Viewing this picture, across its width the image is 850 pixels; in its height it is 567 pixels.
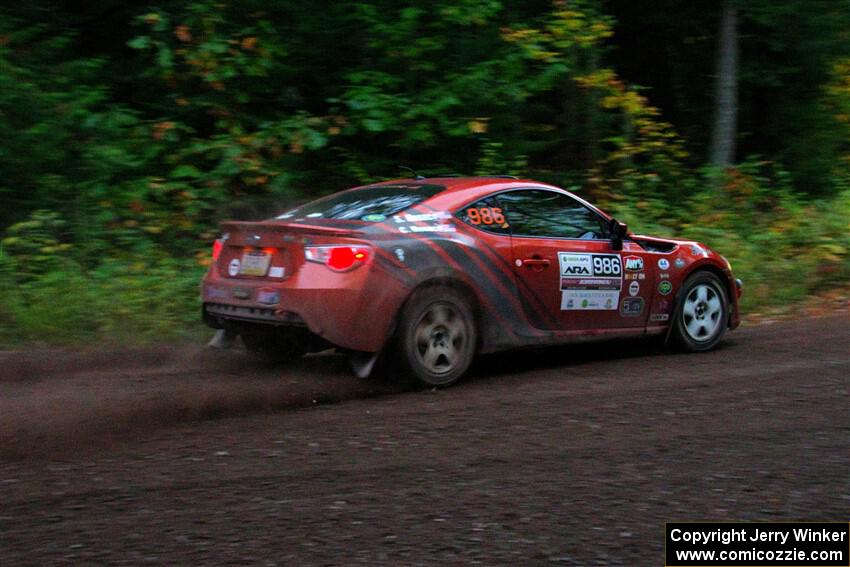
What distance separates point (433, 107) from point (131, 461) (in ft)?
26.6

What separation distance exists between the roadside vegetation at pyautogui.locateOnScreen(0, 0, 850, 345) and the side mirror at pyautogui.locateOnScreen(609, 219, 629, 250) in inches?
148

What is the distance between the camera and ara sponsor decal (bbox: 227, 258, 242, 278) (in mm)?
7227

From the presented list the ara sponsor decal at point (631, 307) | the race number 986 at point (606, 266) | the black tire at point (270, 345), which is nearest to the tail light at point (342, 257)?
the black tire at point (270, 345)

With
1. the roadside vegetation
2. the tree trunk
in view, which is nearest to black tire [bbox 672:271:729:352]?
the roadside vegetation

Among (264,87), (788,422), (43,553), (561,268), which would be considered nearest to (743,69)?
(264,87)

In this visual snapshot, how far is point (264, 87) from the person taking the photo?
1305 cm

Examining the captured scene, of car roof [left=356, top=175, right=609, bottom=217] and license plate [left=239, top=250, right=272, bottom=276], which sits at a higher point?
car roof [left=356, top=175, right=609, bottom=217]

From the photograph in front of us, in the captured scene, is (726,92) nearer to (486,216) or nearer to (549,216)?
(549,216)

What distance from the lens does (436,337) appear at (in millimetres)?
7031

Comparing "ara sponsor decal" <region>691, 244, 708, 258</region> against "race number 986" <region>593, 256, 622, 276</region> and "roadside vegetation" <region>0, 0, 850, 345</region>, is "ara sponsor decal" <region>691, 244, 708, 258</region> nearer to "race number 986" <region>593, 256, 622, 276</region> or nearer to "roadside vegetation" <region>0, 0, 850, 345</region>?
"race number 986" <region>593, 256, 622, 276</region>

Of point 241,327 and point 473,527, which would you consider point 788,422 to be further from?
point 241,327

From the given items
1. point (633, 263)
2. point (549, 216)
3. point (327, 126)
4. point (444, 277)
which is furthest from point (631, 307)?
point (327, 126)

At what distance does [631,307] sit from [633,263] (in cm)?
36

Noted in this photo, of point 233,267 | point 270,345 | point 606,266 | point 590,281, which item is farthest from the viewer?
point 606,266
